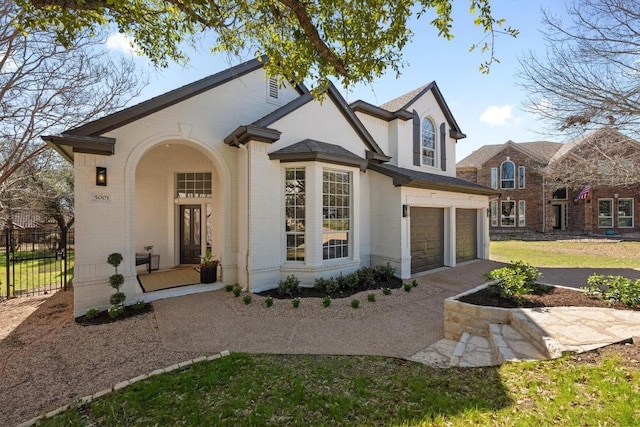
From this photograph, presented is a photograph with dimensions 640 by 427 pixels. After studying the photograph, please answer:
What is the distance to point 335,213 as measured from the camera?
8.91 meters

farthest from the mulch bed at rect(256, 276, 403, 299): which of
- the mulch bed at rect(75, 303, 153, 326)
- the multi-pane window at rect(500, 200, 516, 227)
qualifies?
the multi-pane window at rect(500, 200, 516, 227)

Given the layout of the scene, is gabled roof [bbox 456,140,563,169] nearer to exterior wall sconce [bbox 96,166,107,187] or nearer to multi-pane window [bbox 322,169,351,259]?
multi-pane window [bbox 322,169,351,259]

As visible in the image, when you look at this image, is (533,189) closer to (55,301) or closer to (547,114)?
(547,114)

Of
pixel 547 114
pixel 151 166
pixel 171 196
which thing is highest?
pixel 547 114

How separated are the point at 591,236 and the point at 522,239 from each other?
5.83m

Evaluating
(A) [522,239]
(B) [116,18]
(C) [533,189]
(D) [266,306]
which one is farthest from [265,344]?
(C) [533,189]

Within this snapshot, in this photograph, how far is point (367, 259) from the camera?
10.4 m

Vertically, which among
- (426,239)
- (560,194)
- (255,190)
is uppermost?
(560,194)

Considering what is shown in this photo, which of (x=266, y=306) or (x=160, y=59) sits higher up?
(x=160, y=59)

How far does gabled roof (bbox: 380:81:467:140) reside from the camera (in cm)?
1272

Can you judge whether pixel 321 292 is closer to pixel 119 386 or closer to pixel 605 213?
pixel 119 386

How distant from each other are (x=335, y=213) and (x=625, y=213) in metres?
28.4

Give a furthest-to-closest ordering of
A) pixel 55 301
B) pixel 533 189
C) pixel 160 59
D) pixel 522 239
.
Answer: pixel 533 189
pixel 522 239
pixel 55 301
pixel 160 59

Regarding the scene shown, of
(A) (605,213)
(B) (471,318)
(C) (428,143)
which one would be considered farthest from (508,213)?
(B) (471,318)
